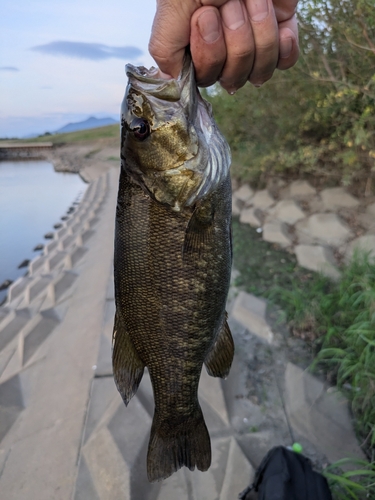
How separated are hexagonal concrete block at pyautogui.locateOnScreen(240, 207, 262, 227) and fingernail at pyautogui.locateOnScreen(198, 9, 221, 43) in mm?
5593

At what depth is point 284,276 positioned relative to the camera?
4938mm

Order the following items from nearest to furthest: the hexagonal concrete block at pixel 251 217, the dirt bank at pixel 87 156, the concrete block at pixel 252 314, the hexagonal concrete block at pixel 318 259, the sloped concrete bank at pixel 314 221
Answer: the concrete block at pixel 252 314
the hexagonal concrete block at pixel 318 259
the sloped concrete bank at pixel 314 221
the hexagonal concrete block at pixel 251 217
the dirt bank at pixel 87 156

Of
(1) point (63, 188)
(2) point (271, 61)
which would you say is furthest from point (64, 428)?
(1) point (63, 188)

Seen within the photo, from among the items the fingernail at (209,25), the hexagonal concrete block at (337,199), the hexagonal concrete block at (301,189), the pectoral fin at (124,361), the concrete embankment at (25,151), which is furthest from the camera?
the concrete embankment at (25,151)

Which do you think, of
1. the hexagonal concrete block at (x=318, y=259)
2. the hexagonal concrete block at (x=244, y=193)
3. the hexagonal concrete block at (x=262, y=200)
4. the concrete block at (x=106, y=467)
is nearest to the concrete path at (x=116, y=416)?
the concrete block at (x=106, y=467)

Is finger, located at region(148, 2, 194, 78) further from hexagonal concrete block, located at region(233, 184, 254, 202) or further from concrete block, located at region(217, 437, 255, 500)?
hexagonal concrete block, located at region(233, 184, 254, 202)

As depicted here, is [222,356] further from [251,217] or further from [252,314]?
[251,217]

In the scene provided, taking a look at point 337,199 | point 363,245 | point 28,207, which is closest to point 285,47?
point 363,245

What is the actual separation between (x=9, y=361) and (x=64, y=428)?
1577 millimetres

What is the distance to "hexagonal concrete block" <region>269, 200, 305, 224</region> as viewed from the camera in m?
6.09

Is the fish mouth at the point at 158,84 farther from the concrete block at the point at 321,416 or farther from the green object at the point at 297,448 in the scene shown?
the concrete block at the point at 321,416

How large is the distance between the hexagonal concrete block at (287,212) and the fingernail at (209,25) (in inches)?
204

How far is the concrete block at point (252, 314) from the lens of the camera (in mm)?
3930

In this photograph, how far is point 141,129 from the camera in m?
1.40
